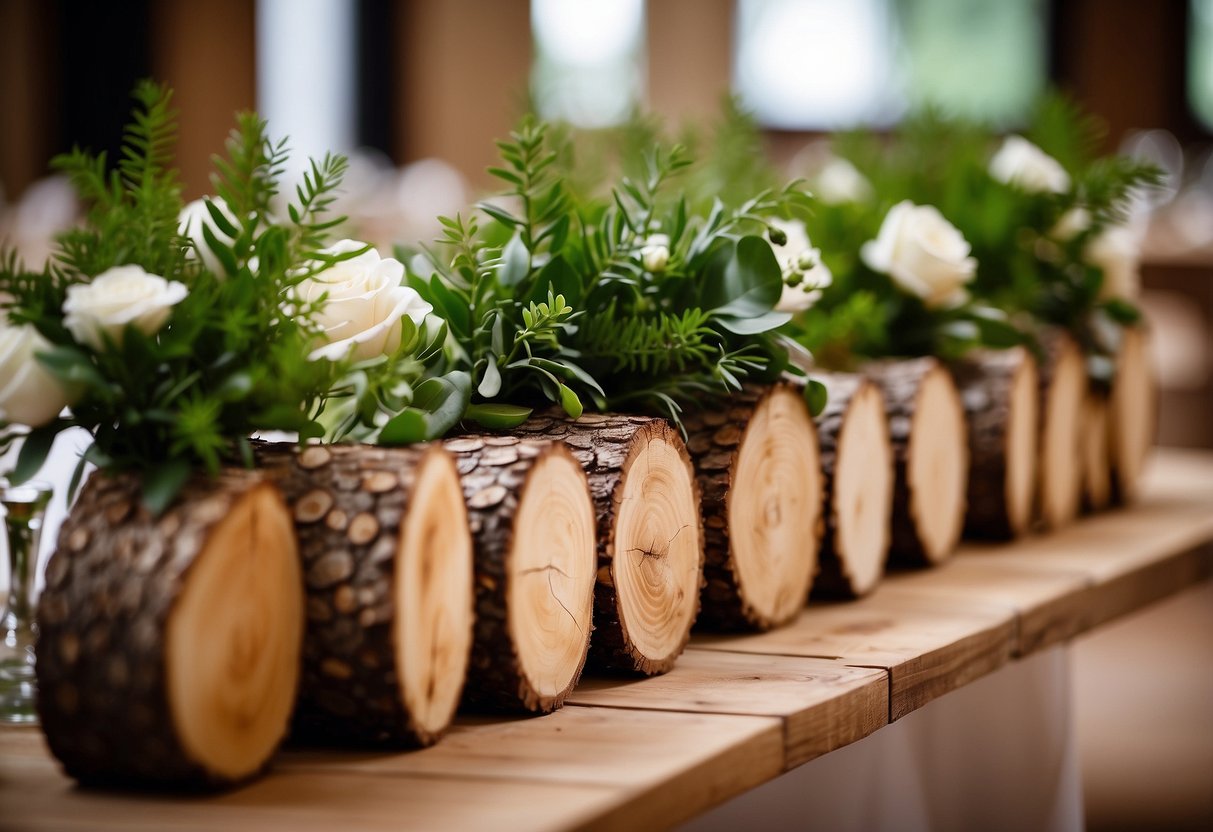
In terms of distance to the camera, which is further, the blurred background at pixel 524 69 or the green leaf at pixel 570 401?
the blurred background at pixel 524 69

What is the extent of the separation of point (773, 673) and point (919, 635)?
0.20 m

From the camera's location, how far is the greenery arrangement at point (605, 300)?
1111 millimetres

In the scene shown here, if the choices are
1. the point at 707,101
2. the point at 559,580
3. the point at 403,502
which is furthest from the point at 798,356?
the point at 707,101

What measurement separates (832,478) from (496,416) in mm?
437

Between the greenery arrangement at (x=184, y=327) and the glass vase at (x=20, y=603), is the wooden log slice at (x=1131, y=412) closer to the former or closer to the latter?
the greenery arrangement at (x=184, y=327)

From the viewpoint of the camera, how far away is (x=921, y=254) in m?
1.58

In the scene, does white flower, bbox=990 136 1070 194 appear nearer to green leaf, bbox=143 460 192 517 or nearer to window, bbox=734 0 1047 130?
green leaf, bbox=143 460 192 517

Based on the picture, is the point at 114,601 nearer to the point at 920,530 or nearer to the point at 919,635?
the point at 919,635

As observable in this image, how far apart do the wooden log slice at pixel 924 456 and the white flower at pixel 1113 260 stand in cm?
45

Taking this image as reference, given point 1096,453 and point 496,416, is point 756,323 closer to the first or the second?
point 496,416

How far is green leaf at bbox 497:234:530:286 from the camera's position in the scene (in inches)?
45.8

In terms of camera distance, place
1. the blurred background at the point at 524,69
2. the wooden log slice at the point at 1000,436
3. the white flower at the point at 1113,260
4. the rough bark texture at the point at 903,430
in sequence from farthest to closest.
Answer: the blurred background at the point at 524,69, the white flower at the point at 1113,260, the wooden log slice at the point at 1000,436, the rough bark texture at the point at 903,430

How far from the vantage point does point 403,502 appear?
87 centimetres

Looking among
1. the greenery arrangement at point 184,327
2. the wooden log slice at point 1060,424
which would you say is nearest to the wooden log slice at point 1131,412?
the wooden log slice at point 1060,424
